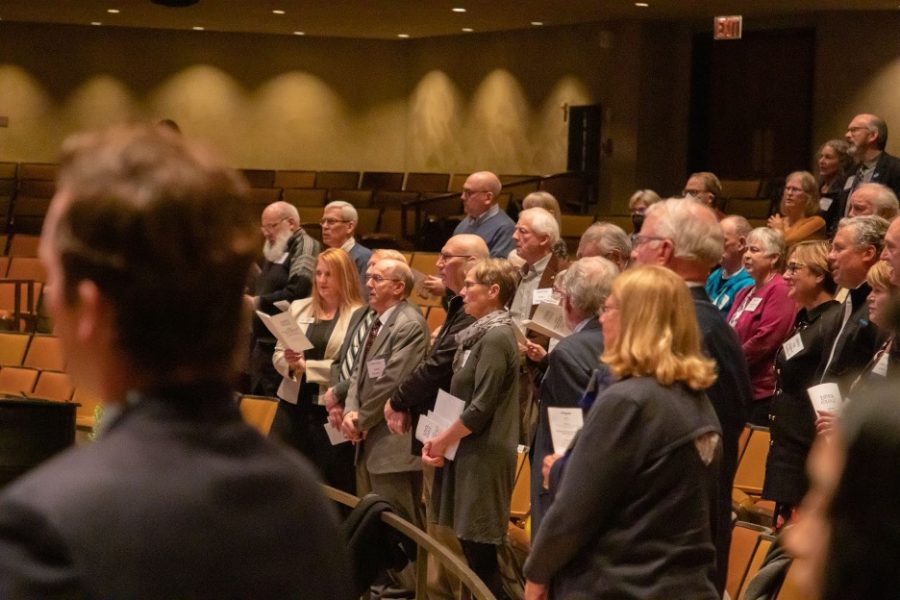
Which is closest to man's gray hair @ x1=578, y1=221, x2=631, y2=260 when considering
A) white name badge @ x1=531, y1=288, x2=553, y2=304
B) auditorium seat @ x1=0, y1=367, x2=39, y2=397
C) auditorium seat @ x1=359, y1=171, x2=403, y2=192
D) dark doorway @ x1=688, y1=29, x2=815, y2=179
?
white name badge @ x1=531, y1=288, x2=553, y2=304

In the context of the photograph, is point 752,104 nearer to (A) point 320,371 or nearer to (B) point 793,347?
(A) point 320,371

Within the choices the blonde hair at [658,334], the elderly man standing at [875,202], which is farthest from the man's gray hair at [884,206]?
the blonde hair at [658,334]

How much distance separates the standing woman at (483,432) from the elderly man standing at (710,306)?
1183 mm

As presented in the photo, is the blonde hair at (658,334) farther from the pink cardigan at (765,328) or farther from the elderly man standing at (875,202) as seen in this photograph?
the elderly man standing at (875,202)

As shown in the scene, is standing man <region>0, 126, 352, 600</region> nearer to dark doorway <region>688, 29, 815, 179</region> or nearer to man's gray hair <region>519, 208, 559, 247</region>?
man's gray hair <region>519, 208, 559, 247</region>

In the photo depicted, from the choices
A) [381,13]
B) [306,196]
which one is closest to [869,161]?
[306,196]

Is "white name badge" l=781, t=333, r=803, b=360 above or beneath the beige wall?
beneath

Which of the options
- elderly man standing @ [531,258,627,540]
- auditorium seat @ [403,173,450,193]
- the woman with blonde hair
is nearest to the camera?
the woman with blonde hair

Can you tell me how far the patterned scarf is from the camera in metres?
4.69

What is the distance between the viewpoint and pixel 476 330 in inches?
185

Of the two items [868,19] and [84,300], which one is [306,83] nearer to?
[868,19]

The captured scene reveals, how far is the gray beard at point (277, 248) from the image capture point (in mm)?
7273

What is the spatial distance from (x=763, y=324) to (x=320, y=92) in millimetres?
13516

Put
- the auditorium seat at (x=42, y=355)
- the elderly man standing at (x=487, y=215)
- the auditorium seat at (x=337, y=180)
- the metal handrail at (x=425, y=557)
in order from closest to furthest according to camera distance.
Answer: the metal handrail at (x=425, y=557) → the elderly man standing at (x=487, y=215) → the auditorium seat at (x=42, y=355) → the auditorium seat at (x=337, y=180)
